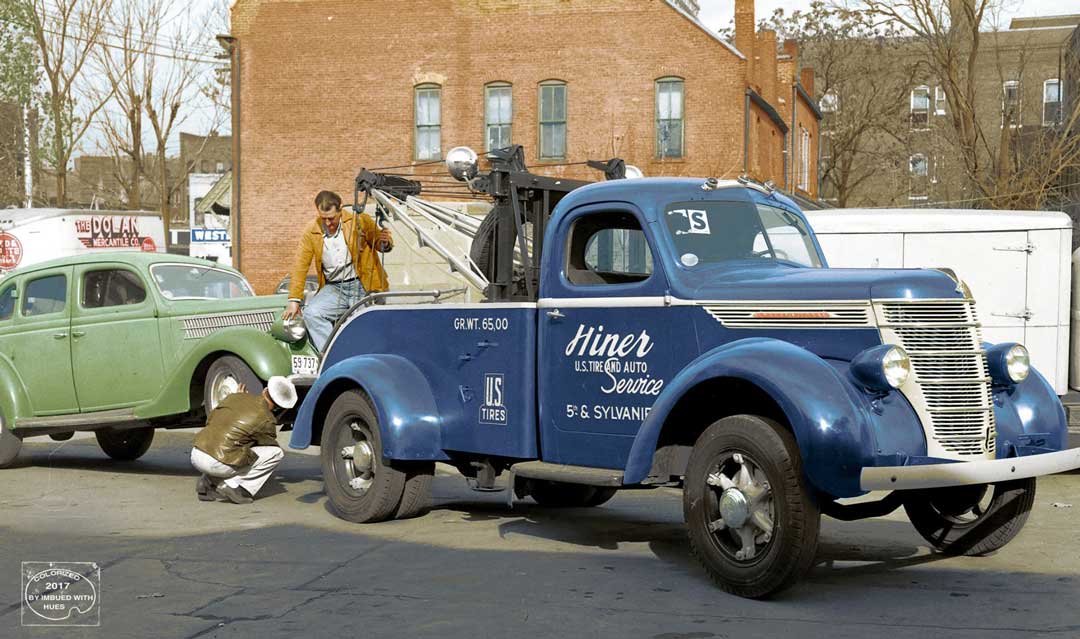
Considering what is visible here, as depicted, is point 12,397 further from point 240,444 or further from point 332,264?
A: point 332,264

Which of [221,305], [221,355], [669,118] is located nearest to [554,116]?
[669,118]

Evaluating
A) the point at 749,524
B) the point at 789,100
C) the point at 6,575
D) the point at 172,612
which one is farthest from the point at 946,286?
the point at 789,100

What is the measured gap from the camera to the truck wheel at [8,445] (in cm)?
1339

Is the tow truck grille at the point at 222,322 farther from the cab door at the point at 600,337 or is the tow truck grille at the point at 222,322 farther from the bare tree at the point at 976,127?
the bare tree at the point at 976,127

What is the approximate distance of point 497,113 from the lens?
117 feet

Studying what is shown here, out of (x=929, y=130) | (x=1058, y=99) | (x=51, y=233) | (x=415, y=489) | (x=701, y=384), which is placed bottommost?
(x=415, y=489)

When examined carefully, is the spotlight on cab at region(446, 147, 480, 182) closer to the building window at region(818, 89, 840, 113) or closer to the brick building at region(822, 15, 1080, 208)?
the brick building at region(822, 15, 1080, 208)

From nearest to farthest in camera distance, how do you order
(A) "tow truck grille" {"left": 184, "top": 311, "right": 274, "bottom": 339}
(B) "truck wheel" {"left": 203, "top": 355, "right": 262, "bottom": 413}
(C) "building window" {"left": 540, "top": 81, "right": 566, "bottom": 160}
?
(B) "truck wheel" {"left": 203, "top": 355, "right": 262, "bottom": 413}
(A) "tow truck grille" {"left": 184, "top": 311, "right": 274, "bottom": 339}
(C) "building window" {"left": 540, "top": 81, "right": 566, "bottom": 160}

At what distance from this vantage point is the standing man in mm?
11062

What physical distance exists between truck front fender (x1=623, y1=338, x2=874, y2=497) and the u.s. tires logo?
189 centimetres

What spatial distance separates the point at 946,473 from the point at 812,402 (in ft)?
2.29

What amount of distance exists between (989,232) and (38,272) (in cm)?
921

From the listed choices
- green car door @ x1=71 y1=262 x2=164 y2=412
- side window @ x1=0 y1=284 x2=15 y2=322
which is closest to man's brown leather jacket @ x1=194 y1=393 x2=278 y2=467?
green car door @ x1=71 y1=262 x2=164 y2=412

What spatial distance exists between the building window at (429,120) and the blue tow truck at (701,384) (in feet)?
86.3
